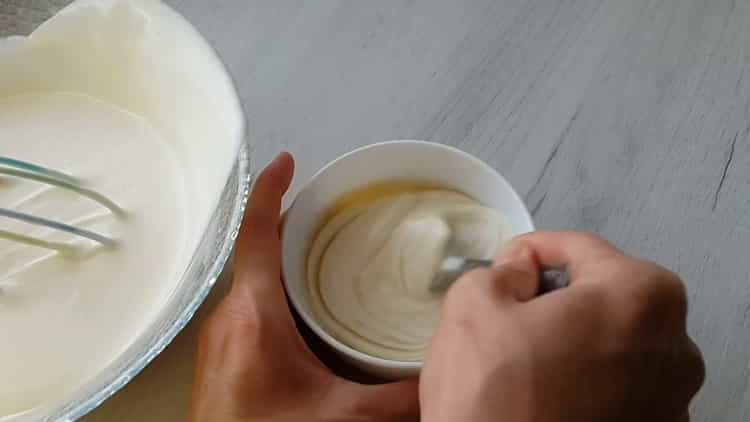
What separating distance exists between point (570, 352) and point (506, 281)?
50mm

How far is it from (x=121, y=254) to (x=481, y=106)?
0.29 m

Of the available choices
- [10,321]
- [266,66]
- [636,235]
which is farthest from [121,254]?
[636,235]

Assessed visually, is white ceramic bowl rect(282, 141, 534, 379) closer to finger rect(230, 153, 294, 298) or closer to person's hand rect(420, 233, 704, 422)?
finger rect(230, 153, 294, 298)

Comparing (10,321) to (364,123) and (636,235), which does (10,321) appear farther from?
(636,235)

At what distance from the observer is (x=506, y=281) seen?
1.39 ft

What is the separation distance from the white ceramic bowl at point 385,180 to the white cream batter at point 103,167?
6 centimetres

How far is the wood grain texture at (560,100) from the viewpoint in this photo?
62 centimetres

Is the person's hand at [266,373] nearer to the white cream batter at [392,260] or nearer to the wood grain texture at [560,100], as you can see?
the white cream batter at [392,260]

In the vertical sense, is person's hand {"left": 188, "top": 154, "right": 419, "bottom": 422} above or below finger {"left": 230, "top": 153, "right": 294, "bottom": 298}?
below

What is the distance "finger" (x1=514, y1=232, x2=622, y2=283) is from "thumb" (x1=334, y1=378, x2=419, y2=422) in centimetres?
10

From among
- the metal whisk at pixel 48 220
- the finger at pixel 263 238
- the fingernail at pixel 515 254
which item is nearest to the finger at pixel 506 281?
the fingernail at pixel 515 254

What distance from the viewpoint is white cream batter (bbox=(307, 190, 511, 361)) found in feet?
1.69

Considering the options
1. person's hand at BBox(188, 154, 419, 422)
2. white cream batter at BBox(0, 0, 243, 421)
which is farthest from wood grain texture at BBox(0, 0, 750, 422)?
person's hand at BBox(188, 154, 419, 422)

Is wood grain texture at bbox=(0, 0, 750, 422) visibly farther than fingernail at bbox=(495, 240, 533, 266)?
Yes
